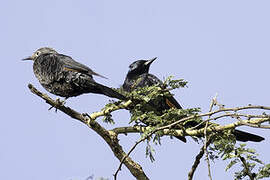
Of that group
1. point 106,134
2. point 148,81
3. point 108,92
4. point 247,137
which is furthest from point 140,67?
point 106,134

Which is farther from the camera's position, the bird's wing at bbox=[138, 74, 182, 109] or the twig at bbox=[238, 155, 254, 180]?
the bird's wing at bbox=[138, 74, 182, 109]

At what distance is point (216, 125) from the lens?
437 cm

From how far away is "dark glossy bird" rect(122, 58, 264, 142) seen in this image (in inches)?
203

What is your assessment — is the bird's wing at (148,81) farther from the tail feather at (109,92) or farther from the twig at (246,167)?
the twig at (246,167)

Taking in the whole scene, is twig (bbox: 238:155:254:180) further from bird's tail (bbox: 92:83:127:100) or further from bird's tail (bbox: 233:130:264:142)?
bird's tail (bbox: 92:83:127:100)

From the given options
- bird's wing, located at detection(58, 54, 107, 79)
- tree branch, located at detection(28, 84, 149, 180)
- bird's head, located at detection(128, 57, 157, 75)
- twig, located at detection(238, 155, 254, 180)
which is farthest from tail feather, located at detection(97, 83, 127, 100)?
bird's head, located at detection(128, 57, 157, 75)

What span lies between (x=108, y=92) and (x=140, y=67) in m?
2.53

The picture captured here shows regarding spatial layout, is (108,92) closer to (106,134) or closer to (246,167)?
(106,134)

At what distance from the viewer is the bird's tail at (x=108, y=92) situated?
4695 millimetres

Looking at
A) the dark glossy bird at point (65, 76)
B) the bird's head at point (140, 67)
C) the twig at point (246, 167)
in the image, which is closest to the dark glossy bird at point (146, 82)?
the bird's head at point (140, 67)

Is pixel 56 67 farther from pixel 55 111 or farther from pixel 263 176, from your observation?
pixel 263 176

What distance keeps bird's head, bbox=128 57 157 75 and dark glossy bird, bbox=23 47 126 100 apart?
6.08 ft

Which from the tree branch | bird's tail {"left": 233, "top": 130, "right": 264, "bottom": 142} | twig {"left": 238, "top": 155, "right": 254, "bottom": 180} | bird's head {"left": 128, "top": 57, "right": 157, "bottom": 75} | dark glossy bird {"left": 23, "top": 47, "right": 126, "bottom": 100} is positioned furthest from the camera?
bird's head {"left": 128, "top": 57, "right": 157, "bottom": 75}

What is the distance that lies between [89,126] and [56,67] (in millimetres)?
1275
